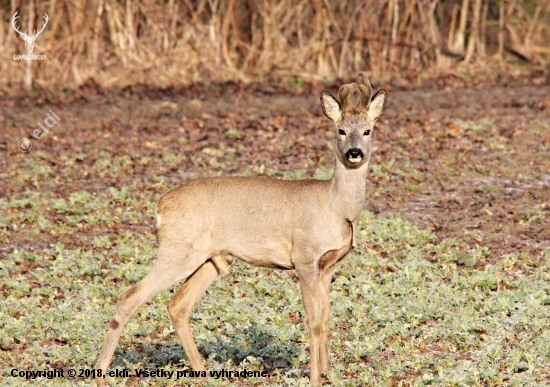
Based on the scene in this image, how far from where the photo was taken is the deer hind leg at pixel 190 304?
6438mm

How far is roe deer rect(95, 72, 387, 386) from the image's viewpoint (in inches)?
239

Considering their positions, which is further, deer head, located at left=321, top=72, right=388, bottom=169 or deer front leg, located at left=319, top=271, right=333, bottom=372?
deer front leg, located at left=319, top=271, right=333, bottom=372

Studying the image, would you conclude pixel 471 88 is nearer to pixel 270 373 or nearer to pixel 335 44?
pixel 335 44

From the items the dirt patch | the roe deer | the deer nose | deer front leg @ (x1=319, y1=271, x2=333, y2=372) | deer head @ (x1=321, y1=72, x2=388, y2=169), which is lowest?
the dirt patch

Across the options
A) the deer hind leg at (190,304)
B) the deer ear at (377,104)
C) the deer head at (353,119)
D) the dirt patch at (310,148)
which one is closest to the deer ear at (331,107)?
the deer head at (353,119)

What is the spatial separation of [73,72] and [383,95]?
10.8 m

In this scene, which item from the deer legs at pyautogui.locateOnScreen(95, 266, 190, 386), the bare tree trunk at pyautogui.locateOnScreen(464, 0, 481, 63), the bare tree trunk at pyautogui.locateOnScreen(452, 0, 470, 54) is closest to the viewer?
the deer legs at pyautogui.locateOnScreen(95, 266, 190, 386)

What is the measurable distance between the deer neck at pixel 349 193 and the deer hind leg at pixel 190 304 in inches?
35.1

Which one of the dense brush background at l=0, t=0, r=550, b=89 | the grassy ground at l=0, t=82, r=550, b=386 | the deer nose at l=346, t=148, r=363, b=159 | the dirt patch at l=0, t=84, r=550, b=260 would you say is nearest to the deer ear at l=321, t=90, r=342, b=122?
the deer nose at l=346, t=148, r=363, b=159

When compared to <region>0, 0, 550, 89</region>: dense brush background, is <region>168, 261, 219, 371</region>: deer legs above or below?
above

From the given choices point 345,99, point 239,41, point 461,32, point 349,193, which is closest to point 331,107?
point 345,99

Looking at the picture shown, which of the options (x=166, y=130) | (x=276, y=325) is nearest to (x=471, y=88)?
(x=166, y=130)

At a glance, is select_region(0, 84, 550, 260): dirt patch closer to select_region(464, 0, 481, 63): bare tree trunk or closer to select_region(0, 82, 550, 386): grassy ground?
select_region(0, 82, 550, 386): grassy ground

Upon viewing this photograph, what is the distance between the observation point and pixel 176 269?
6.14 meters
